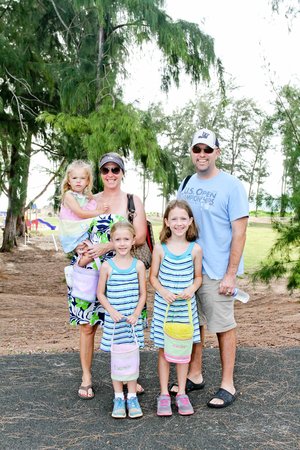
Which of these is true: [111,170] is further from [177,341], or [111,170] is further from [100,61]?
[100,61]

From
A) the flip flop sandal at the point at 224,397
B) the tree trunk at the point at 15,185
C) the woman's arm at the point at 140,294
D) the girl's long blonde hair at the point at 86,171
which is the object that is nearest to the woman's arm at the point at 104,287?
the woman's arm at the point at 140,294

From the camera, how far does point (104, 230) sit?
3248 mm

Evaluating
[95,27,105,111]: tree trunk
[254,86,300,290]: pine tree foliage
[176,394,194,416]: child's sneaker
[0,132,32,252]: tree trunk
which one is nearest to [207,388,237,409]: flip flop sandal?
[176,394,194,416]: child's sneaker

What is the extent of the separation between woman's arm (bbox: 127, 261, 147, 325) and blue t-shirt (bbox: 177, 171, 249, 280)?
41 cm

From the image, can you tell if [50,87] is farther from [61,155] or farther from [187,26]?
[187,26]

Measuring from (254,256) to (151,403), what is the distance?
49.7 ft

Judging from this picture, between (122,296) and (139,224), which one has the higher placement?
(139,224)

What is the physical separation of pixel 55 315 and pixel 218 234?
203 inches

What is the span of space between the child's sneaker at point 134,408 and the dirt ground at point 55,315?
1.55 meters

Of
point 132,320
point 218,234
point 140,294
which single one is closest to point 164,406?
point 132,320

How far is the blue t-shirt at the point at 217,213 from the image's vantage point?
3.23 metres

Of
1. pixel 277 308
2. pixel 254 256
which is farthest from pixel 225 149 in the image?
pixel 277 308

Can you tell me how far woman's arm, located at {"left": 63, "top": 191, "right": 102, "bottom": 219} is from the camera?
325 cm

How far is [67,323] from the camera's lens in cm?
710
